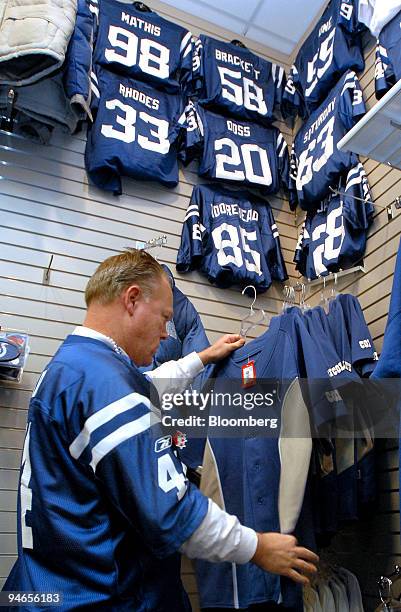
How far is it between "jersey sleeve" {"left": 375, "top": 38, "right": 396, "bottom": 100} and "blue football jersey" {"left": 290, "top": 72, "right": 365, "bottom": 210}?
9.0 inches

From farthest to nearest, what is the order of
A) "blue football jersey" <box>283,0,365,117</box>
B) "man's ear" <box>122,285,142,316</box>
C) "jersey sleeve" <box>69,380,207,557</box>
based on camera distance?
"blue football jersey" <box>283,0,365,117</box> < "man's ear" <box>122,285,142,316</box> < "jersey sleeve" <box>69,380,207,557</box>

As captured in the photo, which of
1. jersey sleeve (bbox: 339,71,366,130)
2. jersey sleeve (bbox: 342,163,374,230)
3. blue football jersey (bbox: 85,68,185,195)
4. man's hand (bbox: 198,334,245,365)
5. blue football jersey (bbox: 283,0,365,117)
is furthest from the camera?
blue football jersey (bbox: 283,0,365,117)

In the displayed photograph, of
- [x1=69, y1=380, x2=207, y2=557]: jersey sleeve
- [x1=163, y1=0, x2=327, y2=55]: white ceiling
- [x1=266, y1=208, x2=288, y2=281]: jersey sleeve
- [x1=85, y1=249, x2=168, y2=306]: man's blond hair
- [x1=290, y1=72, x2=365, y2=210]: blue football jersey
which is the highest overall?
[x1=163, y1=0, x2=327, y2=55]: white ceiling

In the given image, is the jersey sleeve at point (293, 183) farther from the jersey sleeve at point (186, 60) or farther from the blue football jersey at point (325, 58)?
the jersey sleeve at point (186, 60)

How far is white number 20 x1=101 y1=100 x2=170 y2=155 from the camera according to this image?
301 centimetres

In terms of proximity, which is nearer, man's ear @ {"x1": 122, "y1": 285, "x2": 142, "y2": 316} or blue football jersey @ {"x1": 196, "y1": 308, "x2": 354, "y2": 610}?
man's ear @ {"x1": 122, "y1": 285, "x2": 142, "y2": 316}

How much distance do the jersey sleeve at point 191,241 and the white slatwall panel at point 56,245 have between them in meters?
0.08

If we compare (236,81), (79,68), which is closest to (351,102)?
(236,81)

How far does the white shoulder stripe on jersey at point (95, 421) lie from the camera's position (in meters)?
1.26

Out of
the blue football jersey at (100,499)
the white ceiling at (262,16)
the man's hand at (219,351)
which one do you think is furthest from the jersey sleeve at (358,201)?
the blue football jersey at (100,499)

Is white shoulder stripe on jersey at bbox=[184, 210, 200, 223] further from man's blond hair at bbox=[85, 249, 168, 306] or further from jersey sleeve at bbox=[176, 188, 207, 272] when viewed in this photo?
man's blond hair at bbox=[85, 249, 168, 306]

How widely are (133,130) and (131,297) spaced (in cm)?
175

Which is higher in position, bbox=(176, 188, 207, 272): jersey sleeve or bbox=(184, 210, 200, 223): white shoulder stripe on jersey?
bbox=(184, 210, 200, 223): white shoulder stripe on jersey

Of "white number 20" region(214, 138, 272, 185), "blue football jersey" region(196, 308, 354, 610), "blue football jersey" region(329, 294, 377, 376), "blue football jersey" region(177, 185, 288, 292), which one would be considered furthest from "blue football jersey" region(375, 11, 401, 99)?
"blue football jersey" region(196, 308, 354, 610)
